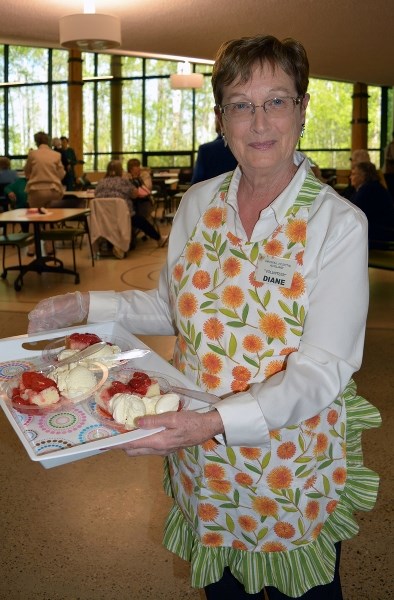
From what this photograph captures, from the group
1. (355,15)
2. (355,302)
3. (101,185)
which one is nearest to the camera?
(355,302)

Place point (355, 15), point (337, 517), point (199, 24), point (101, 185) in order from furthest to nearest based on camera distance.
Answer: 1. point (101, 185)
2. point (199, 24)
3. point (355, 15)
4. point (337, 517)

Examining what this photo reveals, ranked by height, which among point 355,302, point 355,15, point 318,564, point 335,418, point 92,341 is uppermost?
point 355,15

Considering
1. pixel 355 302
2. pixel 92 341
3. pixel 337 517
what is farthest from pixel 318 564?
pixel 92 341

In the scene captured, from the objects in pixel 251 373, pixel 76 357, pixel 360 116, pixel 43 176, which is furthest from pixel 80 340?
pixel 360 116

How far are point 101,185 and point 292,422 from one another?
8048mm

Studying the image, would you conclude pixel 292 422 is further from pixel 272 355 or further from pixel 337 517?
pixel 337 517

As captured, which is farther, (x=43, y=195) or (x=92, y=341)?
(x=43, y=195)

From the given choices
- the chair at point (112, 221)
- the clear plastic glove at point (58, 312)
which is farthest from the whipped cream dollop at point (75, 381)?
the chair at point (112, 221)

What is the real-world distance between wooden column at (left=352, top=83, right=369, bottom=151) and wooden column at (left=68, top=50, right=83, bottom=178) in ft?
24.8

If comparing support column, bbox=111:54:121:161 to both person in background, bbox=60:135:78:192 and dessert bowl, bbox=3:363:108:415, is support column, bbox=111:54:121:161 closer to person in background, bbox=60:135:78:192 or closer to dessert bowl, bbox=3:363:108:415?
person in background, bbox=60:135:78:192

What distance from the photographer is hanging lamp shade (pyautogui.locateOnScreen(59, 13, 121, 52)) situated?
6.46m

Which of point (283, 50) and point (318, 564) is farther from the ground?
point (283, 50)

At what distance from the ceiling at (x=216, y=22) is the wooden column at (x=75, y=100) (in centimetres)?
382

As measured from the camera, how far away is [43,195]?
8.98 meters
